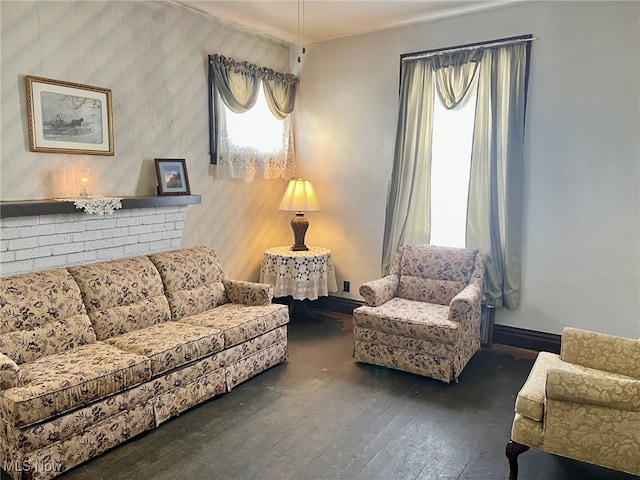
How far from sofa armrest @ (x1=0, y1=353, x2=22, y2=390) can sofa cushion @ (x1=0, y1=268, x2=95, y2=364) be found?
0.35 meters

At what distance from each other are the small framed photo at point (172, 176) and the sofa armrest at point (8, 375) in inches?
70.2

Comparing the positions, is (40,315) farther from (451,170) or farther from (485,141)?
(485,141)

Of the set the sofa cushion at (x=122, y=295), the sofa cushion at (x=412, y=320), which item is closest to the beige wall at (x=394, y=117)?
the sofa cushion at (x=122, y=295)

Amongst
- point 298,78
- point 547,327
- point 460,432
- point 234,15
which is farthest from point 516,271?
point 234,15

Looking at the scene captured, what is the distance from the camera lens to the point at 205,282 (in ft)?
12.1

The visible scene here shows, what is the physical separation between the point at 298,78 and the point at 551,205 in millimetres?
2832

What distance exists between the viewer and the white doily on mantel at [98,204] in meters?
2.97

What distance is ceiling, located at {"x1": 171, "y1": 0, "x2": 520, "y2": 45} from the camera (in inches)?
148

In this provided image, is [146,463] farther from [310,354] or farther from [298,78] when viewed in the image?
[298,78]

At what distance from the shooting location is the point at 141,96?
3551 mm

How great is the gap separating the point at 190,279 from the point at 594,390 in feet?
8.93

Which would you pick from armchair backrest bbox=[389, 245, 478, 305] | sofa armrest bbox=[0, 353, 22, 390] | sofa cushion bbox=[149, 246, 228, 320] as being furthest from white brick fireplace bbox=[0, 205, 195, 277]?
armchair backrest bbox=[389, 245, 478, 305]

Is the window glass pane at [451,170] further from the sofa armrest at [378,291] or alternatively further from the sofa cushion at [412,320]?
the sofa cushion at [412,320]

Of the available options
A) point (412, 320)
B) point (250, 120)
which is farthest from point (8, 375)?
point (250, 120)
